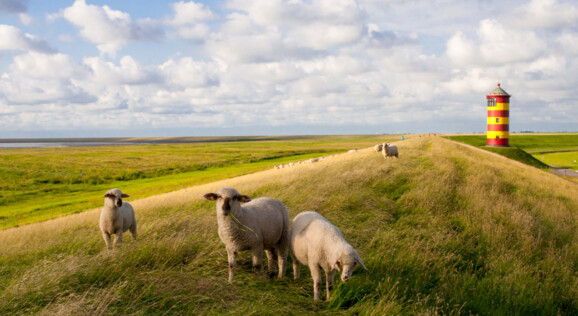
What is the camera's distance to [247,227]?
7.18 meters

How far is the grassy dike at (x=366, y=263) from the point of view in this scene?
236 inches

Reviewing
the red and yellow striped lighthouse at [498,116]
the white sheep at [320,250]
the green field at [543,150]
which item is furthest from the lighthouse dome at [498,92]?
the white sheep at [320,250]

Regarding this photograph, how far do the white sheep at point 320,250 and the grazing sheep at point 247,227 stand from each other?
1.39 feet

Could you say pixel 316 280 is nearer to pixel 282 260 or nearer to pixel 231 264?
pixel 282 260

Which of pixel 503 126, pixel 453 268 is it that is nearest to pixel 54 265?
pixel 453 268

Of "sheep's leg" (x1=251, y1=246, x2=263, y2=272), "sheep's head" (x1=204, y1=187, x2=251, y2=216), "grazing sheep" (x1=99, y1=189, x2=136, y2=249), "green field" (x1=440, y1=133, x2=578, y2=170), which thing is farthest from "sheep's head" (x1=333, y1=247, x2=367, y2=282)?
"green field" (x1=440, y1=133, x2=578, y2=170)

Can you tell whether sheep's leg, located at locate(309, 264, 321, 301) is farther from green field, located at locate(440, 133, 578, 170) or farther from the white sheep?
green field, located at locate(440, 133, 578, 170)

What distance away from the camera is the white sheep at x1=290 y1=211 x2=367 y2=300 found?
6.22 m

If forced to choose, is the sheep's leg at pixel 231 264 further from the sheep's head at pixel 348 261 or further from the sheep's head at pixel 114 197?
the sheep's head at pixel 114 197

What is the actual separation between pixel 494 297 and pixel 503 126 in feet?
195

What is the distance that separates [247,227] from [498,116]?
62127mm

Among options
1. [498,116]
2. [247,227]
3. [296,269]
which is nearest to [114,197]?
[247,227]

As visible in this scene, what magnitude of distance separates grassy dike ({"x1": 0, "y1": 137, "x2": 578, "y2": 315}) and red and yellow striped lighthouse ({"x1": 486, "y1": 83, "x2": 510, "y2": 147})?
48728mm

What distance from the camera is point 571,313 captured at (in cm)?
809
